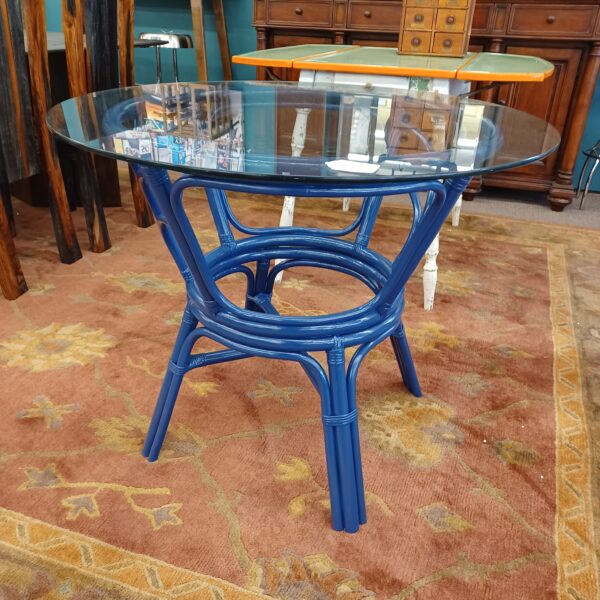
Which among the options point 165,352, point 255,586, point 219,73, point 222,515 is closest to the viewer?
point 255,586

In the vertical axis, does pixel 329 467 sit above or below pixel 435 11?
below

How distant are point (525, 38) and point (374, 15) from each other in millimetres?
772

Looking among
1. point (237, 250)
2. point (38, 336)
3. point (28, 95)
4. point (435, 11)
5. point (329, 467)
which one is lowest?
point (38, 336)

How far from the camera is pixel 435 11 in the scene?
2.07 m

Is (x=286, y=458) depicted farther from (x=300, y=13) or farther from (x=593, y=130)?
(x=593, y=130)

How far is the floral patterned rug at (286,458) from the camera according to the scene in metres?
1.01

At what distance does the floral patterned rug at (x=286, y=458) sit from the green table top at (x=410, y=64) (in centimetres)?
74

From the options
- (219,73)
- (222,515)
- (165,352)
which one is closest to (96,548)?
(222,515)

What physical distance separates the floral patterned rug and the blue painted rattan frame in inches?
4.4

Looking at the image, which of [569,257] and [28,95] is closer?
[28,95]

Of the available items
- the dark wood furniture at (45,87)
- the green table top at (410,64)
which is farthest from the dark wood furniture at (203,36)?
the green table top at (410,64)

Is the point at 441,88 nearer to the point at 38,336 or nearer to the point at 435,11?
the point at 435,11

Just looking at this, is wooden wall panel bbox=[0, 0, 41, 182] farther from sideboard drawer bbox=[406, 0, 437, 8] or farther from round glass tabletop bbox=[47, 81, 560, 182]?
sideboard drawer bbox=[406, 0, 437, 8]

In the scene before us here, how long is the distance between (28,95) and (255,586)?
5.60 ft
